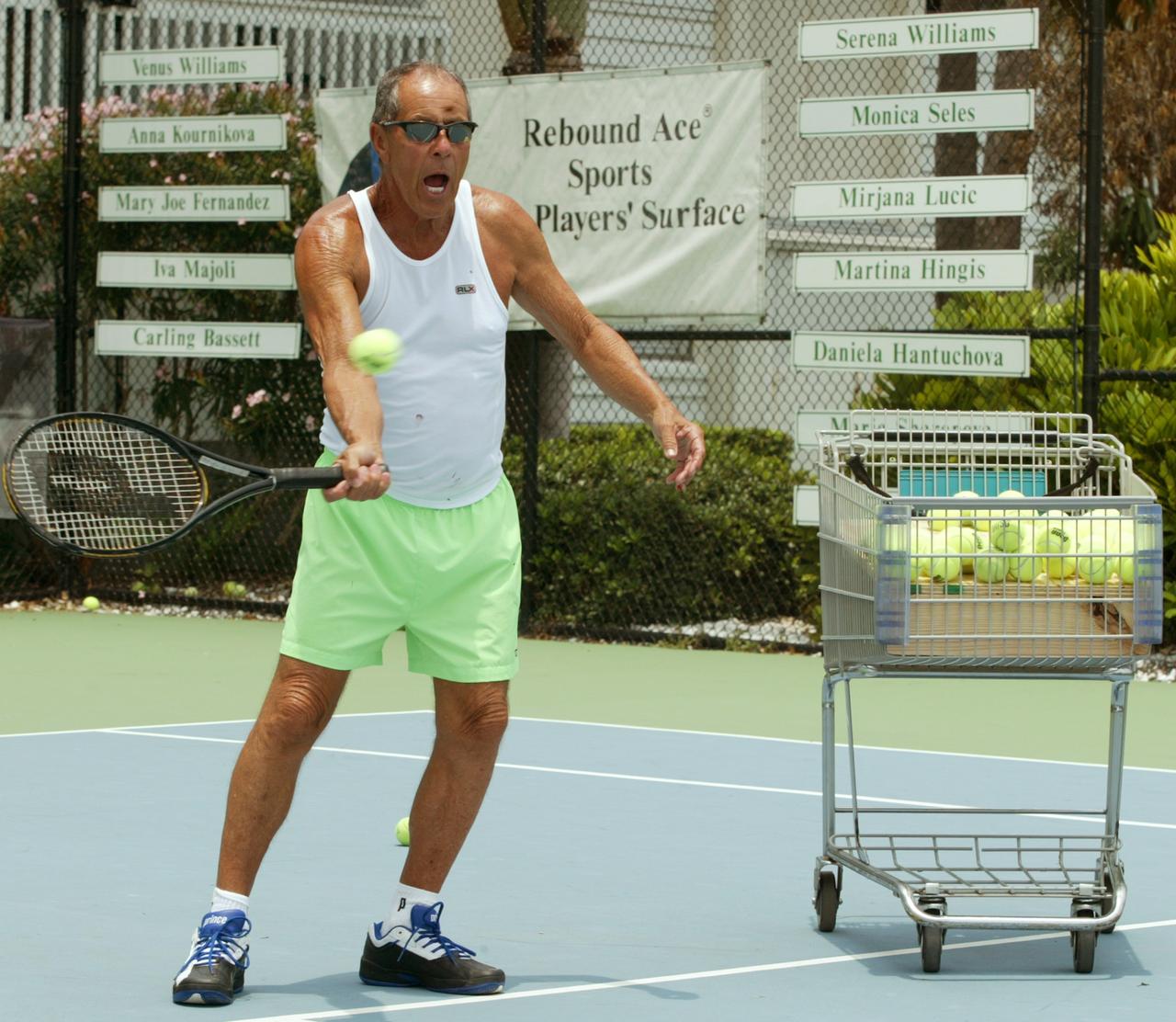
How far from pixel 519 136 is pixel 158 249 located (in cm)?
290

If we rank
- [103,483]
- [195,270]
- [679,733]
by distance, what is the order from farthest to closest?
[195,270]
[679,733]
[103,483]

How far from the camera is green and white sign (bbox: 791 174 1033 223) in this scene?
10.7 m

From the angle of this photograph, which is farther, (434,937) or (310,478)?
(434,937)

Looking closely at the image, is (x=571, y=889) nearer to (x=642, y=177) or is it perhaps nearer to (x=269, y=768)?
(x=269, y=768)

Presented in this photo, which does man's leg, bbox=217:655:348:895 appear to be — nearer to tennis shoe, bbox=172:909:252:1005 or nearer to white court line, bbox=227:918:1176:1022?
tennis shoe, bbox=172:909:252:1005

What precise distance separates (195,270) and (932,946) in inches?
363

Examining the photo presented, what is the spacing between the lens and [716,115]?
1171 cm

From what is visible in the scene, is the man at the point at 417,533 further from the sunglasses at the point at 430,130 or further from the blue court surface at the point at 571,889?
the blue court surface at the point at 571,889

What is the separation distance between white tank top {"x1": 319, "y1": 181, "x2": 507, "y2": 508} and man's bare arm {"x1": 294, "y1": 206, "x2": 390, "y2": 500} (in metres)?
0.09

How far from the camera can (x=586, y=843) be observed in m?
6.27

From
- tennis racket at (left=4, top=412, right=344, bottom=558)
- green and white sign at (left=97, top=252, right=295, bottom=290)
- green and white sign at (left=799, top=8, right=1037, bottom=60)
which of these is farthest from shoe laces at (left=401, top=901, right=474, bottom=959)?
green and white sign at (left=97, top=252, right=295, bottom=290)

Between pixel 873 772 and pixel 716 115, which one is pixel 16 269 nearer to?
pixel 716 115

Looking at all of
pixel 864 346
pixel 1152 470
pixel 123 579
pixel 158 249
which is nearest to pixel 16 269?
pixel 158 249

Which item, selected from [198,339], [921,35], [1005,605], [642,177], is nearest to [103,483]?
[1005,605]
